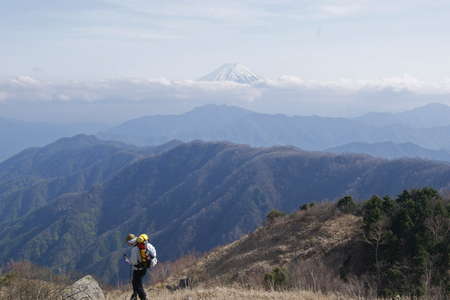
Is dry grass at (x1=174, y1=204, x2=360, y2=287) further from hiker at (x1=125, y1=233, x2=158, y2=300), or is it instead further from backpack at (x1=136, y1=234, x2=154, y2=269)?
backpack at (x1=136, y1=234, x2=154, y2=269)

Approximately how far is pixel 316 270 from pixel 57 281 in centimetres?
1770

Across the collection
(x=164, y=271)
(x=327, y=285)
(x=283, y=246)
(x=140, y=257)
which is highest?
(x=140, y=257)

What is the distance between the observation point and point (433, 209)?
2886cm

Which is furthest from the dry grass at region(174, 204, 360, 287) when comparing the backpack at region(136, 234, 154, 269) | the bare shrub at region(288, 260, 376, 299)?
the backpack at region(136, 234, 154, 269)

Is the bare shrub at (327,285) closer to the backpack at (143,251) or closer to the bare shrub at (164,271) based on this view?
the backpack at (143,251)

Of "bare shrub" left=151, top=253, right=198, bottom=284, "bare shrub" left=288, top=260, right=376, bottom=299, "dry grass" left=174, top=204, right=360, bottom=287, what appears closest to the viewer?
"bare shrub" left=288, top=260, right=376, bottom=299

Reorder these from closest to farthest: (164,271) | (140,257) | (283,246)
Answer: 1. (140,257)
2. (283,246)
3. (164,271)

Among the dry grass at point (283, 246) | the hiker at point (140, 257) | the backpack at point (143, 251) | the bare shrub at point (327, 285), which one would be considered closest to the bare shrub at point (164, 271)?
Result: the dry grass at point (283, 246)

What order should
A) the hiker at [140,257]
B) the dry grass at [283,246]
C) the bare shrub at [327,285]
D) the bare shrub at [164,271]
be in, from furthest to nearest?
1. the bare shrub at [164,271]
2. the dry grass at [283,246]
3. the bare shrub at [327,285]
4. the hiker at [140,257]

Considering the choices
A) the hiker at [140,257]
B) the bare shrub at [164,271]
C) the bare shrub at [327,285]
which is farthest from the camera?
the bare shrub at [164,271]

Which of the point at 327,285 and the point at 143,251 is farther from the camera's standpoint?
the point at 327,285

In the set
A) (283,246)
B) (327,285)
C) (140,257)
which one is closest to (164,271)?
(283,246)

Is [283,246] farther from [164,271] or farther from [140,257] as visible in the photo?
[140,257]

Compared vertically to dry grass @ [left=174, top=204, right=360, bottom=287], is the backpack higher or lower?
higher
